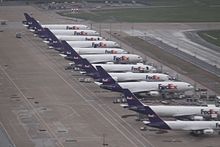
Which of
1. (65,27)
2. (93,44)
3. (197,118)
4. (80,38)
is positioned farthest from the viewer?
(65,27)

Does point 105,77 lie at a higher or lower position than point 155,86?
higher

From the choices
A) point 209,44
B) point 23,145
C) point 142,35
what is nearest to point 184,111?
point 23,145

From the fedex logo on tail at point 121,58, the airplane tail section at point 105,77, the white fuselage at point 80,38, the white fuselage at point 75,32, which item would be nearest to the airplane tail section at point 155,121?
the airplane tail section at point 105,77

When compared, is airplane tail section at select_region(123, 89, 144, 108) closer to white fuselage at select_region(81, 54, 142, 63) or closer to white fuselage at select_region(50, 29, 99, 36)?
white fuselage at select_region(81, 54, 142, 63)

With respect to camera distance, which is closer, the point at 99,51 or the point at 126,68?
the point at 126,68

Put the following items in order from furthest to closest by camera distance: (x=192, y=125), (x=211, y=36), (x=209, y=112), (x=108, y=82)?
1. (x=211, y=36)
2. (x=108, y=82)
3. (x=209, y=112)
4. (x=192, y=125)

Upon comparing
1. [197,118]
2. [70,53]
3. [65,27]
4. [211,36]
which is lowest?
[211,36]

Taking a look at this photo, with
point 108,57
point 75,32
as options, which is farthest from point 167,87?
point 75,32

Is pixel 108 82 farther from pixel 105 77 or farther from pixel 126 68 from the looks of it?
pixel 126 68
